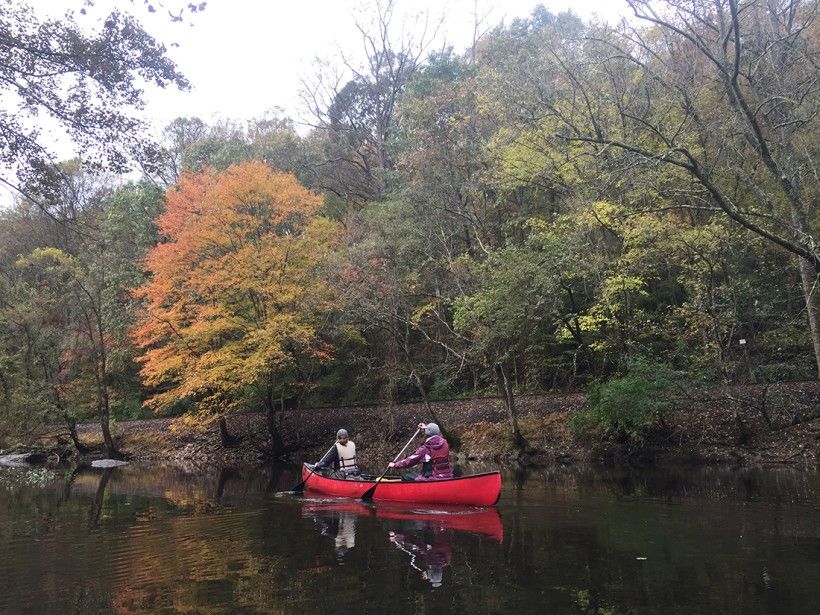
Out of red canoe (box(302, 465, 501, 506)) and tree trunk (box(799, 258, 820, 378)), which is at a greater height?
tree trunk (box(799, 258, 820, 378))

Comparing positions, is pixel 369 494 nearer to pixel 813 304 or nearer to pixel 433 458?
pixel 433 458

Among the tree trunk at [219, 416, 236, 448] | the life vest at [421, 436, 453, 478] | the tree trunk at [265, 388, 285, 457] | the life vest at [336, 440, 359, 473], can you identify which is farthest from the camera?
the tree trunk at [219, 416, 236, 448]

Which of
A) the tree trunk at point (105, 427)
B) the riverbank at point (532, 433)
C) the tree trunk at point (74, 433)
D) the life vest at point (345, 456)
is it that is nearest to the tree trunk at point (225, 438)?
the riverbank at point (532, 433)

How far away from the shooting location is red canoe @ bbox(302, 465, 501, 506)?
37.0ft

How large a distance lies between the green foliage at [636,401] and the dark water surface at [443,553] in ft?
9.54

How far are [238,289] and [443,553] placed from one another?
16.4 meters

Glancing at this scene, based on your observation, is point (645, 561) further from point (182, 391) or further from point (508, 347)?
point (182, 391)

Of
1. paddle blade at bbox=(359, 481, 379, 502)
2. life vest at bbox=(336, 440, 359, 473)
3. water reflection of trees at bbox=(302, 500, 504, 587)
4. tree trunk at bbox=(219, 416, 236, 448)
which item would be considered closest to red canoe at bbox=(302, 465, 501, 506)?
paddle blade at bbox=(359, 481, 379, 502)

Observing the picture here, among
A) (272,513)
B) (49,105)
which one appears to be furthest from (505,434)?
(49,105)

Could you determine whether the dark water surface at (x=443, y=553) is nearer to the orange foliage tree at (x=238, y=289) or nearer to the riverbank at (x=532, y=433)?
the riverbank at (x=532, y=433)

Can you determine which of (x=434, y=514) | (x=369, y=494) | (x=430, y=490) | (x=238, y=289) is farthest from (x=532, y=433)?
(x=238, y=289)

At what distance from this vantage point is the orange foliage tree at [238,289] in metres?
22.5

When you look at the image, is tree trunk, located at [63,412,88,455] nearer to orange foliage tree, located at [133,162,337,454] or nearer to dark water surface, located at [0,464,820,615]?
orange foliage tree, located at [133,162,337,454]

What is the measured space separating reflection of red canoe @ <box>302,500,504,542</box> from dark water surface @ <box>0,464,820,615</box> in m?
0.06
